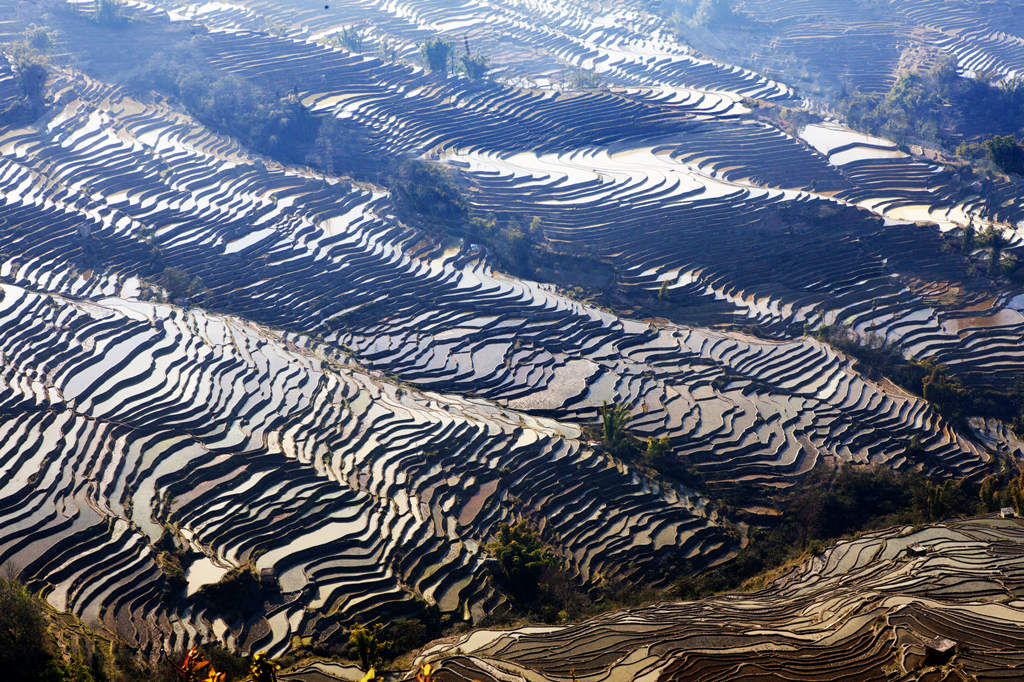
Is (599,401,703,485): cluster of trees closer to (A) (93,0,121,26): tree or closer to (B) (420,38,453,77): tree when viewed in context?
(B) (420,38,453,77): tree

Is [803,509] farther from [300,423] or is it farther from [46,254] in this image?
[46,254]

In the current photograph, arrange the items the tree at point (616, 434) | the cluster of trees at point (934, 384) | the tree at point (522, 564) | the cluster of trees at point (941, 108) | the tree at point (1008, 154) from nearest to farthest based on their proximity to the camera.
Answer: the tree at point (522, 564) < the tree at point (616, 434) < the cluster of trees at point (934, 384) < the tree at point (1008, 154) < the cluster of trees at point (941, 108)

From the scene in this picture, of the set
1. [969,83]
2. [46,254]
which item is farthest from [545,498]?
[969,83]

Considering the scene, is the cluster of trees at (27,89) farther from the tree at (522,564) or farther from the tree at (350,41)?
the tree at (522,564)

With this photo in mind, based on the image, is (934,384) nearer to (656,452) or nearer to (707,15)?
(656,452)

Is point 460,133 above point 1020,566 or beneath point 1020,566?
above

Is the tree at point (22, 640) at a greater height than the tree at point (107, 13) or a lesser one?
lesser

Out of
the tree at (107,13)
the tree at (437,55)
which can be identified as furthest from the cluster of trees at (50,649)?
the tree at (107,13)
